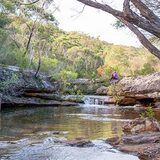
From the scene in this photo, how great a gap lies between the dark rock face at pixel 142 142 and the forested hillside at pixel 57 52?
20372mm

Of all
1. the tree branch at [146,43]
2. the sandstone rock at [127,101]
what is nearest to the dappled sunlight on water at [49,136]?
the tree branch at [146,43]

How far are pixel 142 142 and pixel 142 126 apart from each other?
9.83 ft

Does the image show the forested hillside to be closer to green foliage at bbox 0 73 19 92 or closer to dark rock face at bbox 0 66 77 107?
dark rock face at bbox 0 66 77 107

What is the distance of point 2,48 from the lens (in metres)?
33.4

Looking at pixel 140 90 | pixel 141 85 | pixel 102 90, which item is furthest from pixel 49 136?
pixel 102 90

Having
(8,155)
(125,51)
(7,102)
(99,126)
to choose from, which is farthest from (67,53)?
(8,155)

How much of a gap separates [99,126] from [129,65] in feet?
159

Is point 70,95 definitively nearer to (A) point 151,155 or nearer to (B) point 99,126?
(B) point 99,126

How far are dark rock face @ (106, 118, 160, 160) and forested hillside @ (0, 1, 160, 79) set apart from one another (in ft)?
66.8

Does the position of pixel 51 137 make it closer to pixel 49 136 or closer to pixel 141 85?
pixel 49 136

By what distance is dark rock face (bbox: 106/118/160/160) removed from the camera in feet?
34.7

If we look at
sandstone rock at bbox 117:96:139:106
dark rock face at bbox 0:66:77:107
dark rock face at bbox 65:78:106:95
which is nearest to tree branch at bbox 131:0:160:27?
dark rock face at bbox 0:66:77:107

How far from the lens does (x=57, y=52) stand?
85625 mm

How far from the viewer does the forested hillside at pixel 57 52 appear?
39719 millimetres
